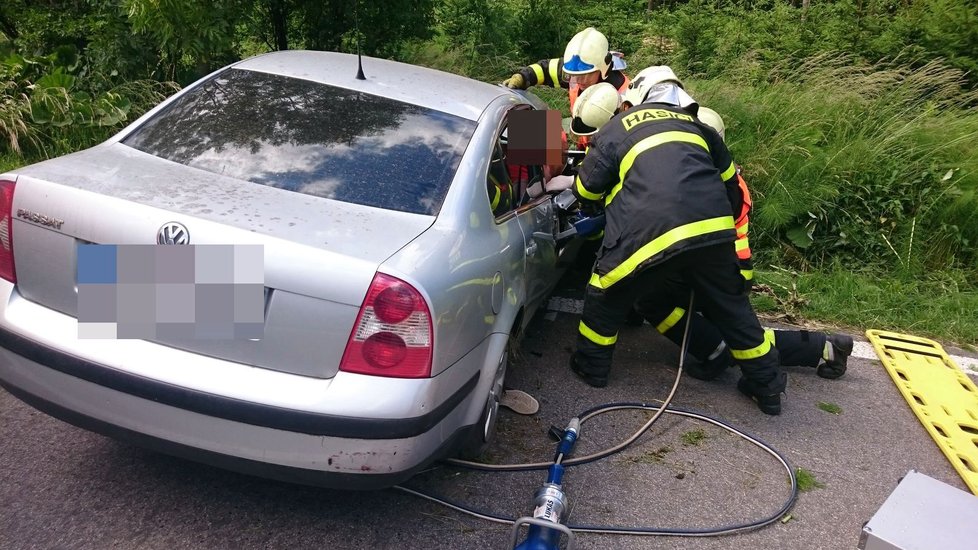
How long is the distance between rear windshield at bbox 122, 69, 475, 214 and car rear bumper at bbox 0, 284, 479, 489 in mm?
751

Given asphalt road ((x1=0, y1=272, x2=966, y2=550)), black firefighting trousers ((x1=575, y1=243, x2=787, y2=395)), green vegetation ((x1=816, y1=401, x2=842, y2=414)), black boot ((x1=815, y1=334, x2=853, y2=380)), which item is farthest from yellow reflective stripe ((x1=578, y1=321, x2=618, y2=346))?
black boot ((x1=815, y1=334, x2=853, y2=380))

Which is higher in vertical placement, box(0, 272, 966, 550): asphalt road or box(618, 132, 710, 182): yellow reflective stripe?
box(618, 132, 710, 182): yellow reflective stripe

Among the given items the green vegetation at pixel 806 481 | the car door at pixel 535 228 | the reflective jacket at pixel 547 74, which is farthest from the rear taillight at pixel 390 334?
the reflective jacket at pixel 547 74

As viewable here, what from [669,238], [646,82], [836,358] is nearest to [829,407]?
[836,358]

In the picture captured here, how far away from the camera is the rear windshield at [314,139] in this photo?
8.57 ft

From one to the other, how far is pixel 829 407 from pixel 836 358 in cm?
38

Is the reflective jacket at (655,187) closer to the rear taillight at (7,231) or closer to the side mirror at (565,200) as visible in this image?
the side mirror at (565,200)

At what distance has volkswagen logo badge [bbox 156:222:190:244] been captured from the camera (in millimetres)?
2133

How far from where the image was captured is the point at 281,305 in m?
2.11

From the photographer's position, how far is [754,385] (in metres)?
3.70

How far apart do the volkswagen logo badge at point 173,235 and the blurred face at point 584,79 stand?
397 cm

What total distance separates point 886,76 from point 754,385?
193 inches

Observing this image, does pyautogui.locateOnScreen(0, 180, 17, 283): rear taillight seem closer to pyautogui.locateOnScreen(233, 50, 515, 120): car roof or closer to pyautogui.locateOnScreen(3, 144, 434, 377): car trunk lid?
pyautogui.locateOnScreen(3, 144, 434, 377): car trunk lid

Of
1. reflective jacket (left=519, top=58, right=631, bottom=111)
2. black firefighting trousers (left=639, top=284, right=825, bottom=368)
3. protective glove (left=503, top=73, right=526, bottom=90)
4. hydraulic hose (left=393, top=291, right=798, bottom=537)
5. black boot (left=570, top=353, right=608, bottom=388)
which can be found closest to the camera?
hydraulic hose (left=393, top=291, right=798, bottom=537)
